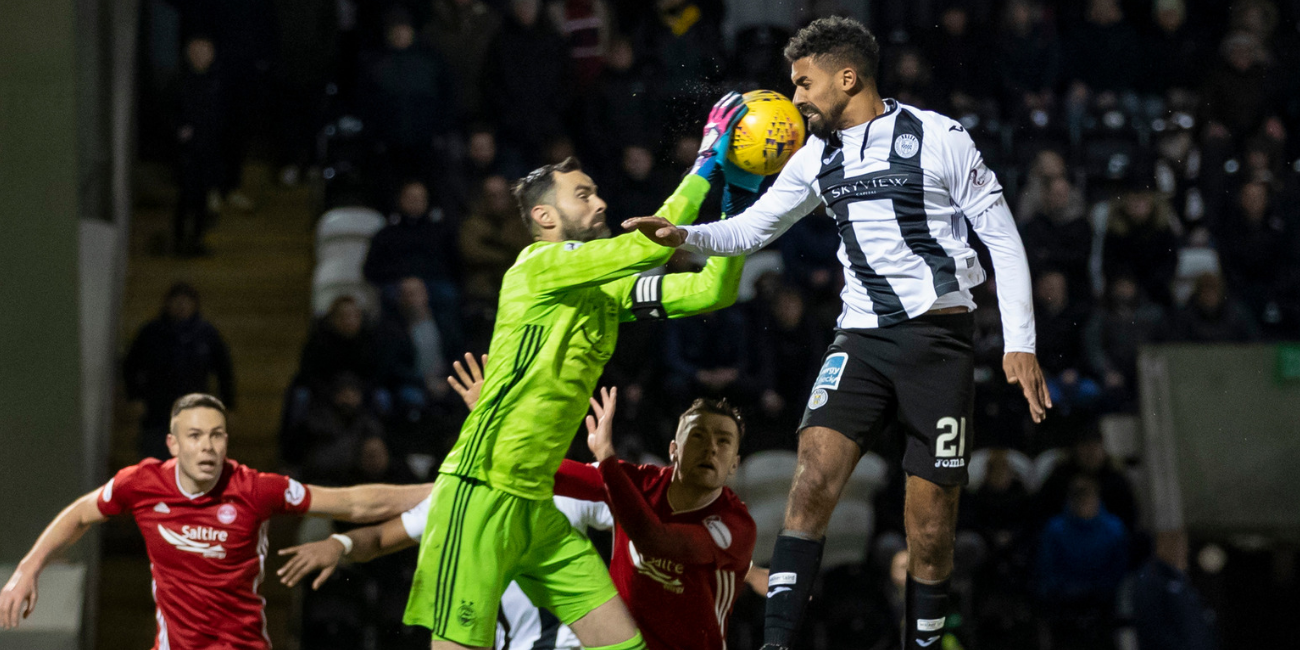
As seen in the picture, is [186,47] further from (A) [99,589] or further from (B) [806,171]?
(B) [806,171]

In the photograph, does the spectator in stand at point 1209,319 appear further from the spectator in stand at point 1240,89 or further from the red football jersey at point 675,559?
the red football jersey at point 675,559

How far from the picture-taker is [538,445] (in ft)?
14.0

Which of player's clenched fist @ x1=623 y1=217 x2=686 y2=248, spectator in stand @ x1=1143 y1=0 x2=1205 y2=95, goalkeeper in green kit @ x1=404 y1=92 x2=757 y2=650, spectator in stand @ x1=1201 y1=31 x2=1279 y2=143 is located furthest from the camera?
spectator in stand @ x1=1143 y1=0 x2=1205 y2=95

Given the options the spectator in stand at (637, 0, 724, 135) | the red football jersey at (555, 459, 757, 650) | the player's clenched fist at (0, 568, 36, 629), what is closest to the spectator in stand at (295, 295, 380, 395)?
the spectator in stand at (637, 0, 724, 135)

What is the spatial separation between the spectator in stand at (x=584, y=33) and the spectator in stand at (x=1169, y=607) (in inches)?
183

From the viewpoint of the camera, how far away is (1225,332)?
8344 millimetres

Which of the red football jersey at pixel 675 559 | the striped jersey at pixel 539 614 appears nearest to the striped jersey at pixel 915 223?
the red football jersey at pixel 675 559

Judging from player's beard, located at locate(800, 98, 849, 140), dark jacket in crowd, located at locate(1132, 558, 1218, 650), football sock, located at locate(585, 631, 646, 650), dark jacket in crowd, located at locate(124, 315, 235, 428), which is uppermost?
player's beard, located at locate(800, 98, 849, 140)

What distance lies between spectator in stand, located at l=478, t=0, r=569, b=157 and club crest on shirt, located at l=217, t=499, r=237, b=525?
4261 mm

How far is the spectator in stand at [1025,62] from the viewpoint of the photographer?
9.02m

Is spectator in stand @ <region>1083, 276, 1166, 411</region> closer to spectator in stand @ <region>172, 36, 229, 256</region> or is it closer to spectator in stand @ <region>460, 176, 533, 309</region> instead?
spectator in stand @ <region>460, 176, 533, 309</region>

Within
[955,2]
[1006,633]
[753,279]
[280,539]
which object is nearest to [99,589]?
[280,539]

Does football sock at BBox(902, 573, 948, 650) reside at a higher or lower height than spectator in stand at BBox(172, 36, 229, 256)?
lower

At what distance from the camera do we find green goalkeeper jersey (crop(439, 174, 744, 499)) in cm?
423
